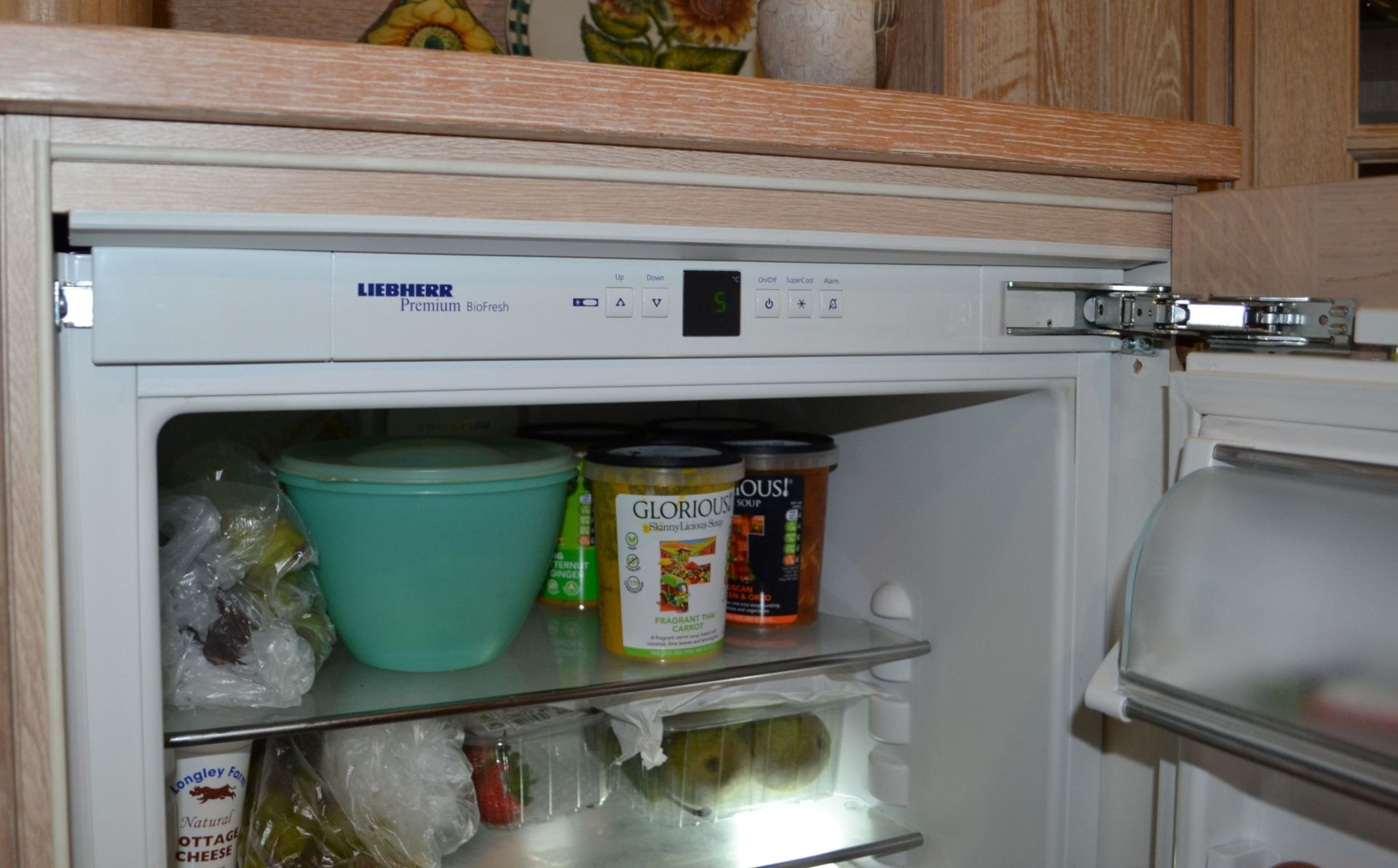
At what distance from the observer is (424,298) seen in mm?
671

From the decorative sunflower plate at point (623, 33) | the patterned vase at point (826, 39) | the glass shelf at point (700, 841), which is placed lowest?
the glass shelf at point (700, 841)

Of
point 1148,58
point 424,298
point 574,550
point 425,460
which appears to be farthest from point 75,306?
point 1148,58

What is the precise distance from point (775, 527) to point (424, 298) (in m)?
0.47

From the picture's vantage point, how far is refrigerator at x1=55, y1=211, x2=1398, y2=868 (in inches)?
24.2

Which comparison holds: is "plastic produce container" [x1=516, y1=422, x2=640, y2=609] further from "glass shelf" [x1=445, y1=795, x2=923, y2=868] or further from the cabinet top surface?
the cabinet top surface

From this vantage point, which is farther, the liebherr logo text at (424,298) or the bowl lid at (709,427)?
the bowl lid at (709,427)

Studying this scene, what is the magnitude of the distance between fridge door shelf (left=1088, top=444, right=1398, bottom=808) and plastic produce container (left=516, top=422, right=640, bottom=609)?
→ 0.50 metres

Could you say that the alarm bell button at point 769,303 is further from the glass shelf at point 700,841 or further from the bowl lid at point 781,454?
the glass shelf at point 700,841

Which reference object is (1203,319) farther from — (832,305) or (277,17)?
(277,17)

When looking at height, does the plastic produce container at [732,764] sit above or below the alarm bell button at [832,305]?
below

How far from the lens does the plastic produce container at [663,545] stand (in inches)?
35.9

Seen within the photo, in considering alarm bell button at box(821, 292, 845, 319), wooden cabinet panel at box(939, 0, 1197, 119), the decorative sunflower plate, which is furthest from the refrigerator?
the decorative sunflower plate

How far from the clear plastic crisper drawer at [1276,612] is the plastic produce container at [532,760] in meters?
0.49

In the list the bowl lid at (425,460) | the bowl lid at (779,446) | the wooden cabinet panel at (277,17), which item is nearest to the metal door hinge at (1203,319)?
the bowl lid at (779,446)
